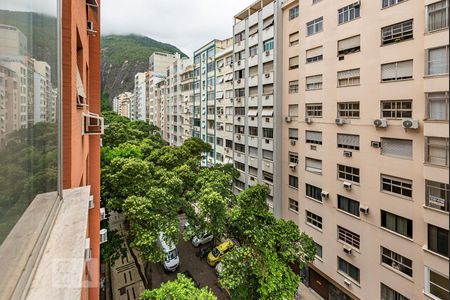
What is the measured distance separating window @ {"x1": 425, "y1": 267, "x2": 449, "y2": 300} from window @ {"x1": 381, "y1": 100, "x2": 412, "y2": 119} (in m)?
6.35

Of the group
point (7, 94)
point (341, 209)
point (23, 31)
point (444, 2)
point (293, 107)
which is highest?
point (444, 2)

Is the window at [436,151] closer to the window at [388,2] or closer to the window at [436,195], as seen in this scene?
the window at [436,195]

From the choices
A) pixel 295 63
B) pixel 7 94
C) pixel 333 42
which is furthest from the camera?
pixel 295 63

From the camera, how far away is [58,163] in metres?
3.46

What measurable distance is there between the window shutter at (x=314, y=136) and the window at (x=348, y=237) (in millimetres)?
5402

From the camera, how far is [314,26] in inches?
632

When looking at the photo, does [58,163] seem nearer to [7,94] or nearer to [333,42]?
[7,94]

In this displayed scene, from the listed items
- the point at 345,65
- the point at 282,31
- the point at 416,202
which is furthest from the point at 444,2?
the point at 282,31

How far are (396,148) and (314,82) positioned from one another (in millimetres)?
6610

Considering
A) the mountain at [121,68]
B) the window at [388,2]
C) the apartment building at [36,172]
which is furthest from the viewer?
the mountain at [121,68]

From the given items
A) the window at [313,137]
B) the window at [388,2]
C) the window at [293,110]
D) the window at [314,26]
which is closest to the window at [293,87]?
the window at [293,110]

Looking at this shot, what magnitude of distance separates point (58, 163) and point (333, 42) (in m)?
15.4

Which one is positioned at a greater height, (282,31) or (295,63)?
(282,31)

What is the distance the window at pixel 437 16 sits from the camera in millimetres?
9555
